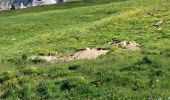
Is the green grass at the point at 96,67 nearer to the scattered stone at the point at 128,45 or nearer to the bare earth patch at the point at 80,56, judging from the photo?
the scattered stone at the point at 128,45

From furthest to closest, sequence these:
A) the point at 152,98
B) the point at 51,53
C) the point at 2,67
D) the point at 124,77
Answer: the point at 51,53 → the point at 2,67 → the point at 124,77 → the point at 152,98

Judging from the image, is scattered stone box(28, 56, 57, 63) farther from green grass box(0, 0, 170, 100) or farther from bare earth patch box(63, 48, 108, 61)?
bare earth patch box(63, 48, 108, 61)

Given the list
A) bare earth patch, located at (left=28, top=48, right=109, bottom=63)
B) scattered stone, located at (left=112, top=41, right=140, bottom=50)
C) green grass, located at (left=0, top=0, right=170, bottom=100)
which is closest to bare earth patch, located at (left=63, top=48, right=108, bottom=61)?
bare earth patch, located at (left=28, top=48, right=109, bottom=63)

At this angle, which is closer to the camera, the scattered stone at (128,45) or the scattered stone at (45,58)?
the scattered stone at (45,58)

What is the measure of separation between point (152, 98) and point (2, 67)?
53.6 ft

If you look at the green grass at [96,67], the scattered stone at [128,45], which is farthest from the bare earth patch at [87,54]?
the scattered stone at [128,45]

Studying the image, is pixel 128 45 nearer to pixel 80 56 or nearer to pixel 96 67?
pixel 80 56

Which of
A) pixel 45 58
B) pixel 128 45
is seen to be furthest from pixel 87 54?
pixel 128 45

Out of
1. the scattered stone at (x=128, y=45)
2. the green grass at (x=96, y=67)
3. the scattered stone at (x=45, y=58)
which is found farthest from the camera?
the scattered stone at (x=128, y=45)

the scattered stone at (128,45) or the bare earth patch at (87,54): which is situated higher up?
the scattered stone at (128,45)

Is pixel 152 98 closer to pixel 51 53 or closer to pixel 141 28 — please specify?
pixel 51 53

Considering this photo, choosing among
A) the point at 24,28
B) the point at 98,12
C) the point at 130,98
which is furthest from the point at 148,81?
the point at 98,12

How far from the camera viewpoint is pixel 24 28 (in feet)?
206

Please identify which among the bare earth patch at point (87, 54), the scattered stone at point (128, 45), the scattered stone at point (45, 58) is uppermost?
the scattered stone at point (128, 45)
